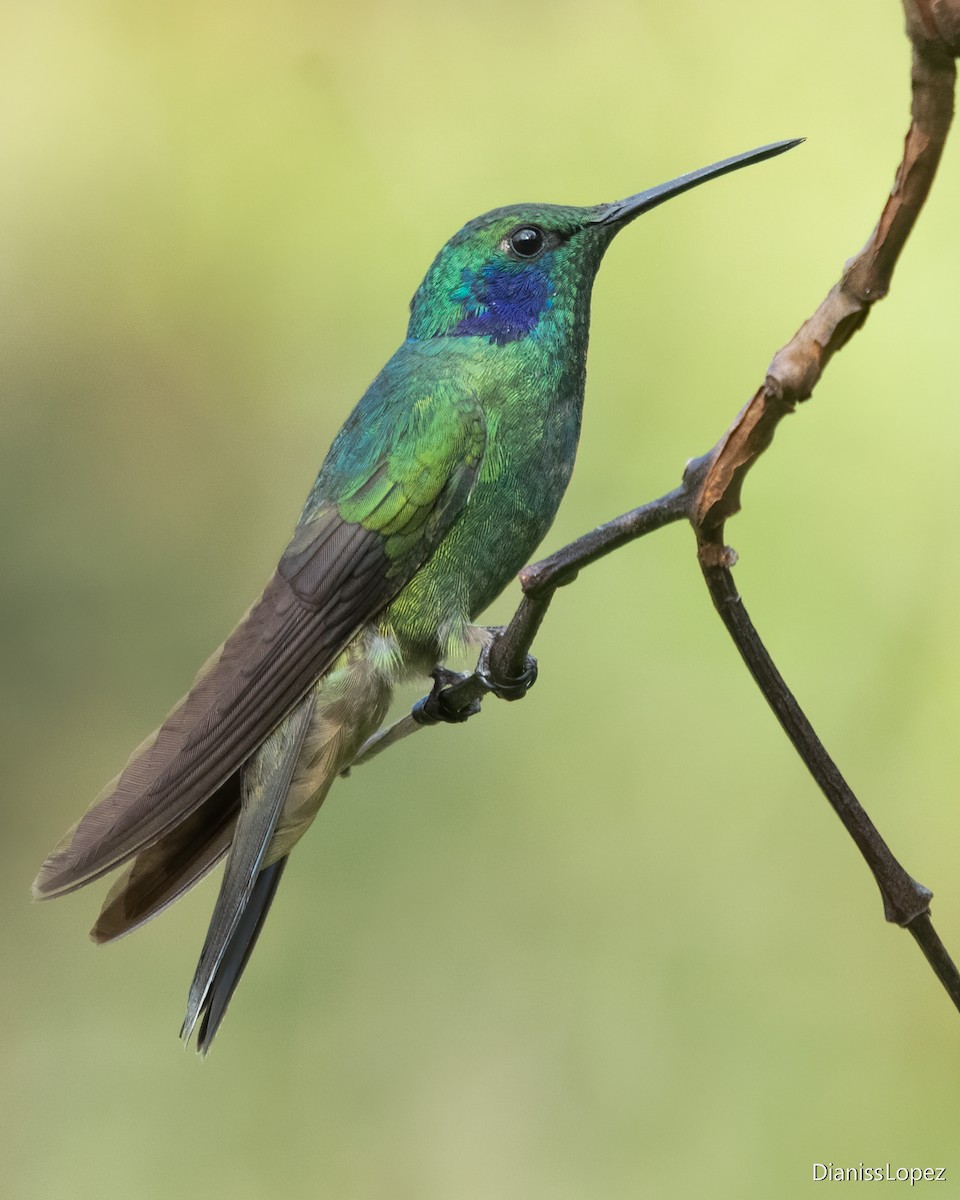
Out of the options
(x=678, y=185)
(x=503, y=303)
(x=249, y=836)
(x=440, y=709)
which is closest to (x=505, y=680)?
(x=440, y=709)

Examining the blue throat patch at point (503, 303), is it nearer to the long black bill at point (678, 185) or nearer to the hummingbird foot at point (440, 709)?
the long black bill at point (678, 185)

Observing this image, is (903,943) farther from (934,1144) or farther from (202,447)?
(202,447)

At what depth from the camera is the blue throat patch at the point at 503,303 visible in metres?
2.81

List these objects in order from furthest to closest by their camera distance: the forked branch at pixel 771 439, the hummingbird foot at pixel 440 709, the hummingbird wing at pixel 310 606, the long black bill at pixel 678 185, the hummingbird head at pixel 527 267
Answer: the hummingbird head at pixel 527 267 < the hummingbird foot at pixel 440 709 < the hummingbird wing at pixel 310 606 < the long black bill at pixel 678 185 < the forked branch at pixel 771 439

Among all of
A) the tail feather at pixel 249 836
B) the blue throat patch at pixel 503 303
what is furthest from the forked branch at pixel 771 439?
the blue throat patch at pixel 503 303

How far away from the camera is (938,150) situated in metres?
0.98

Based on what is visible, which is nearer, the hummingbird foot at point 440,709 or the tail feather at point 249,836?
the tail feather at point 249,836

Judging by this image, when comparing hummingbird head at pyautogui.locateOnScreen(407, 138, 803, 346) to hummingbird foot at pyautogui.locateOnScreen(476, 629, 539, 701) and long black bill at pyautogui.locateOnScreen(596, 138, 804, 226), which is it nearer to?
long black bill at pyautogui.locateOnScreen(596, 138, 804, 226)

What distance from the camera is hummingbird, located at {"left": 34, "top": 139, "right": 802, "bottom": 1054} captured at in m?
2.30

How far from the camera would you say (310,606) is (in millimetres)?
2527

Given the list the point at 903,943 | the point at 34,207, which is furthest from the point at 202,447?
the point at 903,943

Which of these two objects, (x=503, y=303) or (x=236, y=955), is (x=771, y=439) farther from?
(x=503, y=303)

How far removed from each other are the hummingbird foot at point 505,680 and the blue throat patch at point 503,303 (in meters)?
0.71

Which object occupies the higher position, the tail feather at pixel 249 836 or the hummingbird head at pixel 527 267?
the hummingbird head at pixel 527 267
